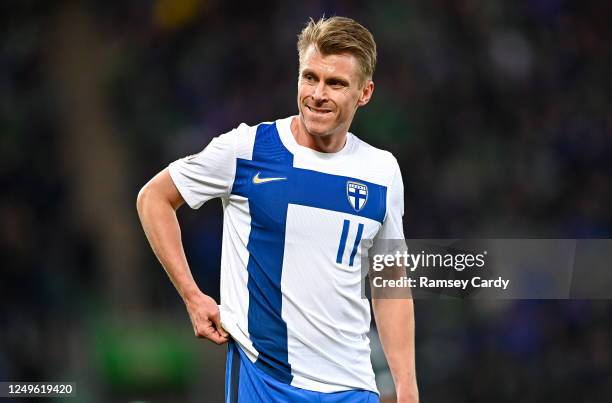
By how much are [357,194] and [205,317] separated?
63cm

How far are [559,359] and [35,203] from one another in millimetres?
3918

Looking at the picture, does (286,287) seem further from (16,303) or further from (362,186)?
(16,303)

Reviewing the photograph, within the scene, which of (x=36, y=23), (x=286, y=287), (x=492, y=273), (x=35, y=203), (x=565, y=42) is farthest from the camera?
(x=565, y=42)

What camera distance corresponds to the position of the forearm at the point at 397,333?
3.32 metres

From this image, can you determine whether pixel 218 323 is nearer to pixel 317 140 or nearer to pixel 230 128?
pixel 317 140

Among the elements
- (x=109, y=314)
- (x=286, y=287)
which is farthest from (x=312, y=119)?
(x=109, y=314)

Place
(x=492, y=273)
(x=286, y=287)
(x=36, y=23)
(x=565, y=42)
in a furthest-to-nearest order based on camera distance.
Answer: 1. (x=565, y=42)
2. (x=36, y=23)
3. (x=492, y=273)
4. (x=286, y=287)

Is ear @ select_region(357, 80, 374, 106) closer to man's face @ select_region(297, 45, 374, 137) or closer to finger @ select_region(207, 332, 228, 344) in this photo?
man's face @ select_region(297, 45, 374, 137)

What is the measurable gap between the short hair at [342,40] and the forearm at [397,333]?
776mm

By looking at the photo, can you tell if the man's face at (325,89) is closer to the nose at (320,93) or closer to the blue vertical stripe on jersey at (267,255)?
the nose at (320,93)

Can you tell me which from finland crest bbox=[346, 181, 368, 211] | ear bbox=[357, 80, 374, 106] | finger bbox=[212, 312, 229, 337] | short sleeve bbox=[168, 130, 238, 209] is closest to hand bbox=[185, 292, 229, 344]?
finger bbox=[212, 312, 229, 337]

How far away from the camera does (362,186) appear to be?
3184 mm

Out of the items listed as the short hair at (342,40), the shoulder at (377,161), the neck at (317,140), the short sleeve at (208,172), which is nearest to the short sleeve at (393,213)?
the shoulder at (377,161)

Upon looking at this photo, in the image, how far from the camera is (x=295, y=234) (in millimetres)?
3062
